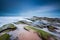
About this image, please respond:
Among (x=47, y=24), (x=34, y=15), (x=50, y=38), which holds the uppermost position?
(x=34, y=15)

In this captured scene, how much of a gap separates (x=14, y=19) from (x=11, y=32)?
0.41 m

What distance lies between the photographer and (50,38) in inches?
50.3

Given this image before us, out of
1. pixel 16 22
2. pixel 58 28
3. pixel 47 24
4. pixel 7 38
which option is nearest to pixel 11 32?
pixel 7 38

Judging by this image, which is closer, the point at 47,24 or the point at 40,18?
the point at 47,24

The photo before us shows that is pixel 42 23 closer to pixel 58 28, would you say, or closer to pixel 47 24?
pixel 47 24

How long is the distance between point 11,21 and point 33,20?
0.44 m

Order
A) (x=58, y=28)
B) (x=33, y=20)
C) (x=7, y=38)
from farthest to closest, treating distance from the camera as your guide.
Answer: (x=33, y=20) → (x=58, y=28) → (x=7, y=38)

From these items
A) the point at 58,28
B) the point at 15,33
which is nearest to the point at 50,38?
the point at 58,28

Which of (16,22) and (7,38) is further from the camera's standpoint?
(16,22)

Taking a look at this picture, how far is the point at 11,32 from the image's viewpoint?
4.37ft

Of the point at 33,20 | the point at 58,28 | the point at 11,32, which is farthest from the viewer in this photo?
the point at 33,20

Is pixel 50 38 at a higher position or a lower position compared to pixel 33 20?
lower

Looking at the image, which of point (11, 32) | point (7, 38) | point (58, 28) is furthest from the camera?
point (58, 28)

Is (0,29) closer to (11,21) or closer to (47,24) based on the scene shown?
(11,21)
